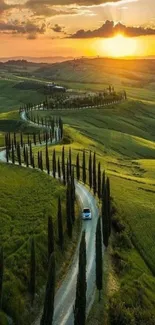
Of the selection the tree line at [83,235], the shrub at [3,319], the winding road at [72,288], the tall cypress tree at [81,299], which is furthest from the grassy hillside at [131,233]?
Result: the shrub at [3,319]

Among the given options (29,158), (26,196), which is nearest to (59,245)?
(26,196)

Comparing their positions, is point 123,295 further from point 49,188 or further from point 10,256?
point 49,188

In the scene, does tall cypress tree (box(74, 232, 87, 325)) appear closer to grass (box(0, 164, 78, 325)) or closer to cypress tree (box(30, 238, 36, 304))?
grass (box(0, 164, 78, 325))

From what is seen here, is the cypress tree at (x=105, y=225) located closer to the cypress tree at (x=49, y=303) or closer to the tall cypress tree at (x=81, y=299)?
the tall cypress tree at (x=81, y=299)

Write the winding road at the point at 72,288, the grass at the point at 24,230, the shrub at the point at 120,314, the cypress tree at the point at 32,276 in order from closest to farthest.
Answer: the winding road at the point at 72,288, the shrub at the point at 120,314, the grass at the point at 24,230, the cypress tree at the point at 32,276

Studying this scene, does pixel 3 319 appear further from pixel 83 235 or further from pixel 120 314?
pixel 120 314

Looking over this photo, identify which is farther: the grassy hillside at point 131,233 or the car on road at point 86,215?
the car on road at point 86,215

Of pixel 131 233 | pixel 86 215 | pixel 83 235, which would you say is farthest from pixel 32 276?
pixel 131 233

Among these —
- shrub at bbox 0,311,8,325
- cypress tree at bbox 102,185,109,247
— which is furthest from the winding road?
shrub at bbox 0,311,8,325
